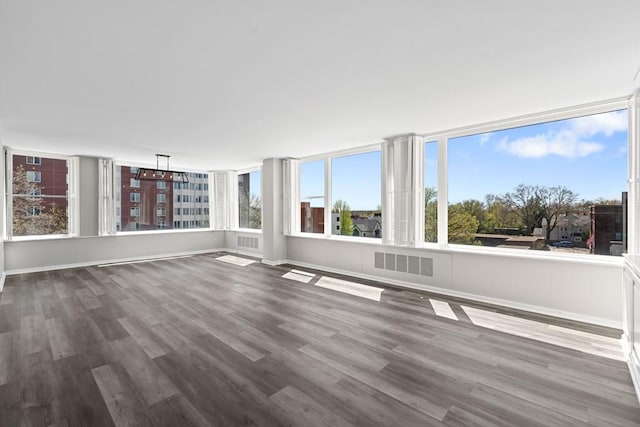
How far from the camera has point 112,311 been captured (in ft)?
13.0

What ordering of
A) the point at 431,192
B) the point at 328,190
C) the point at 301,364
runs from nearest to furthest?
the point at 301,364, the point at 431,192, the point at 328,190

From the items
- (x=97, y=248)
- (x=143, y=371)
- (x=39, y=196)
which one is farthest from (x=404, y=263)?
(x=39, y=196)

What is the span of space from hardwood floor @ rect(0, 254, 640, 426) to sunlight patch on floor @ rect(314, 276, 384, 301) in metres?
0.24

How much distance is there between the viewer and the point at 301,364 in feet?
8.66

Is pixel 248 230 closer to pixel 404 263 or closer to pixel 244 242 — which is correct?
pixel 244 242

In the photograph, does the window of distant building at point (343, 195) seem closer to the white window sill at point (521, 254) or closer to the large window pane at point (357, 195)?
the large window pane at point (357, 195)

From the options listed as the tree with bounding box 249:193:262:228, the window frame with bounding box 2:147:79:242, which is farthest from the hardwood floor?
the tree with bounding box 249:193:262:228

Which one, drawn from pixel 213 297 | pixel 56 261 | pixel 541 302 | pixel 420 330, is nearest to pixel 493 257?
pixel 541 302

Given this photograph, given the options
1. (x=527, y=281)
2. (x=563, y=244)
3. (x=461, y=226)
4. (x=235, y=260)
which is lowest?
(x=235, y=260)

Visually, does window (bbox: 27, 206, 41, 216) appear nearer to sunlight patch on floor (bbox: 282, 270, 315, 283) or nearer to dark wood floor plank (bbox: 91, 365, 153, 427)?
sunlight patch on floor (bbox: 282, 270, 315, 283)

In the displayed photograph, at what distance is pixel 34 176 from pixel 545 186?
9.65 m

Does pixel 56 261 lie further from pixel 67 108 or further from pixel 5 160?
pixel 67 108

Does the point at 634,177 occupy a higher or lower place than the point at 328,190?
lower

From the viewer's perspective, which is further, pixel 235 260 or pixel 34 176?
pixel 235 260
